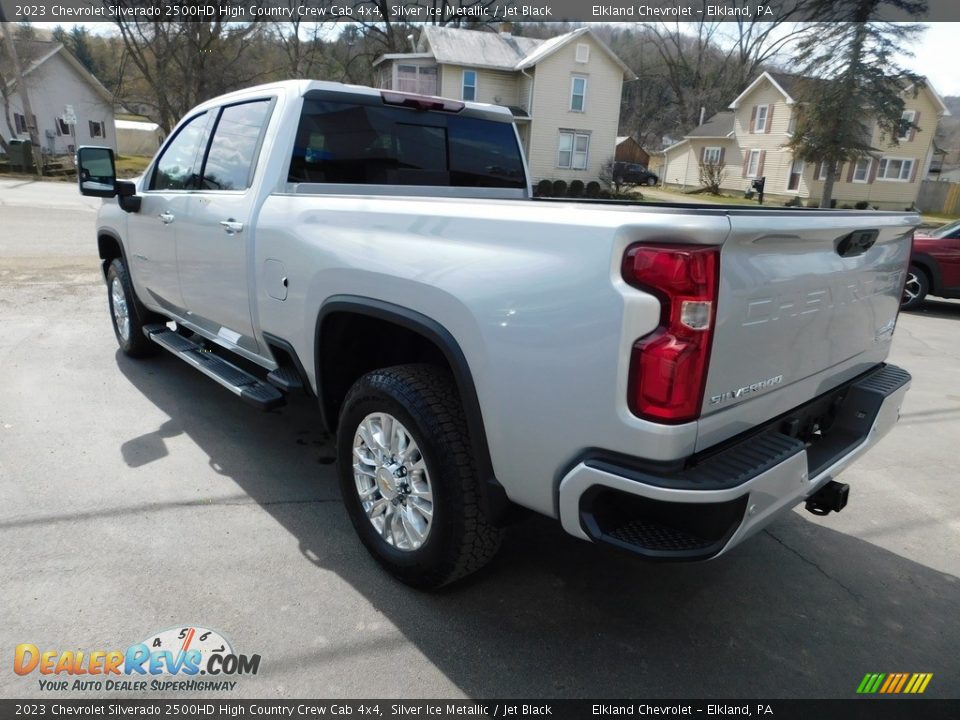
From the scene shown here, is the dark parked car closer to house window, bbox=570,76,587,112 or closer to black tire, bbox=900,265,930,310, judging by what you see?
house window, bbox=570,76,587,112

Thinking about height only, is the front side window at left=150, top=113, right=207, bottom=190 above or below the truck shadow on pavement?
above

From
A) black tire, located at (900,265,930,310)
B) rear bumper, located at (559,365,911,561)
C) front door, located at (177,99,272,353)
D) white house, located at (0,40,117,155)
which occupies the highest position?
white house, located at (0,40,117,155)

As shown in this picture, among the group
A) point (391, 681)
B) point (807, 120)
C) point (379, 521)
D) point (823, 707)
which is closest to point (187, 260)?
point (379, 521)

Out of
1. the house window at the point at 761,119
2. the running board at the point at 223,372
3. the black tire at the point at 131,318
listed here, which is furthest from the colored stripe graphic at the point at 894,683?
the house window at the point at 761,119

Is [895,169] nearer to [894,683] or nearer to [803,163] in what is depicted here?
[803,163]

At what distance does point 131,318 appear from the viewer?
5375 millimetres

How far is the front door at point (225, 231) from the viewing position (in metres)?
3.50

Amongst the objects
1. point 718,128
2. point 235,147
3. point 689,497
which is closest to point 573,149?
point 718,128

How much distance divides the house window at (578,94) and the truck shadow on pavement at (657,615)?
34.7 meters

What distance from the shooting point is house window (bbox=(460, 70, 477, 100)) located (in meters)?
34.3

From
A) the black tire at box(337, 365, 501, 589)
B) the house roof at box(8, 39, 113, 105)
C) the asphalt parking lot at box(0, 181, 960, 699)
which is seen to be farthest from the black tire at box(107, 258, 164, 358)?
the house roof at box(8, 39, 113, 105)

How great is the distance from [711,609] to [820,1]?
3502 centimetres

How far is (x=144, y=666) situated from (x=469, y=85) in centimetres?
3579

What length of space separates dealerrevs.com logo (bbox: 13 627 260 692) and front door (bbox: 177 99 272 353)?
1.69 meters
